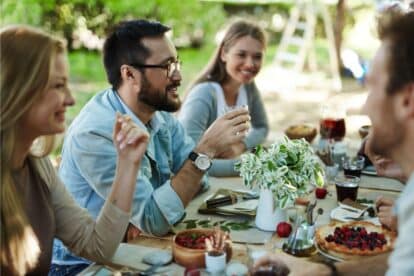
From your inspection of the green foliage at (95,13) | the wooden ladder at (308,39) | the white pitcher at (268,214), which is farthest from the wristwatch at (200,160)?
Answer: the wooden ladder at (308,39)

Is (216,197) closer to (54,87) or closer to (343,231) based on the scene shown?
(343,231)

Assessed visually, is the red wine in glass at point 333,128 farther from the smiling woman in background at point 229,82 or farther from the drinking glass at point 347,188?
the drinking glass at point 347,188

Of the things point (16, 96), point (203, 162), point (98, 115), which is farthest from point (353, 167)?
point (16, 96)

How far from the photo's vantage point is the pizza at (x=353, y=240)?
187 cm

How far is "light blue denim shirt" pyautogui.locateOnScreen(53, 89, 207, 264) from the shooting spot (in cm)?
218

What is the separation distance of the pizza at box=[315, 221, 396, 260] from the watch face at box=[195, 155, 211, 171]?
1.66 feet

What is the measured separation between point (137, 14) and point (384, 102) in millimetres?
5249

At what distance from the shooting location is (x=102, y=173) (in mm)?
2246

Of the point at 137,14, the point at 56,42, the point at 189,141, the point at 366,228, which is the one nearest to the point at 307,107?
the point at 137,14

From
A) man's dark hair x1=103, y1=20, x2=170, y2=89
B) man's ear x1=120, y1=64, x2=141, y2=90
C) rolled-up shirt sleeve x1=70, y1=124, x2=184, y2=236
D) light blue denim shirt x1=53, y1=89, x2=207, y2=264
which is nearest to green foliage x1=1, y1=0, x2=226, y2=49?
man's dark hair x1=103, y1=20, x2=170, y2=89

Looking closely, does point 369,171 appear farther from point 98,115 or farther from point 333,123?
point 98,115

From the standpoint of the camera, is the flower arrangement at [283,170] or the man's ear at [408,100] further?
the flower arrangement at [283,170]

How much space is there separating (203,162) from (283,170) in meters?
0.33

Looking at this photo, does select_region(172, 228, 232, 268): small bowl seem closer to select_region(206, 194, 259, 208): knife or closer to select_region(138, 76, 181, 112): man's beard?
select_region(206, 194, 259, 208): knife
